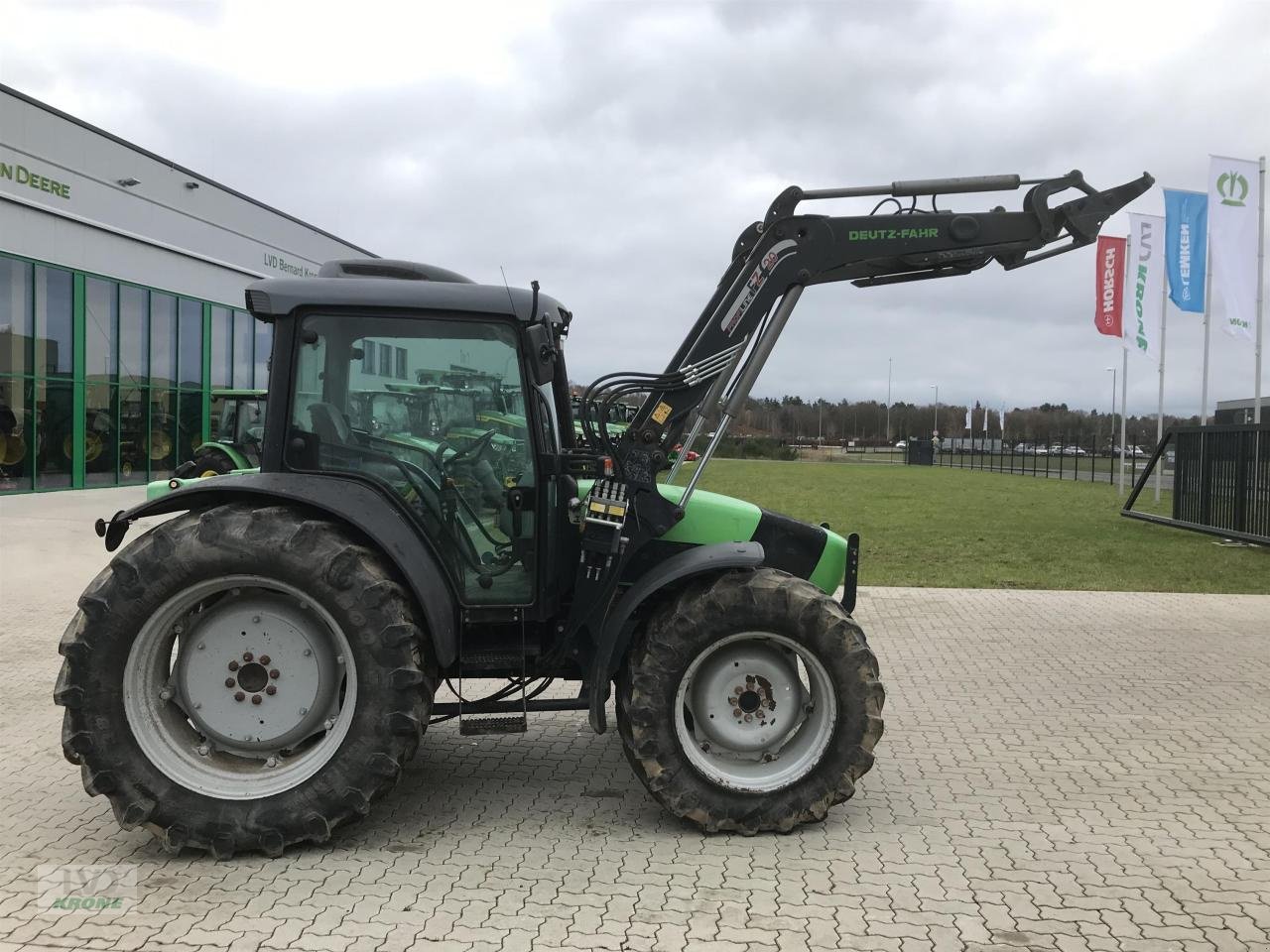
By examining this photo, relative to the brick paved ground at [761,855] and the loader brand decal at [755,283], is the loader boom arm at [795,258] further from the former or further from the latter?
the brick paved ground at [761,855]

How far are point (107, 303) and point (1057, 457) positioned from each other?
57.0 meters

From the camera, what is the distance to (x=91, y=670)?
401cm

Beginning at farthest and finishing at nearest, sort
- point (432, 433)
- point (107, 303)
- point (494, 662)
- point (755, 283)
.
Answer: point (107, 303)
point (755, 283)
point (494, 662)
point (432, 433)

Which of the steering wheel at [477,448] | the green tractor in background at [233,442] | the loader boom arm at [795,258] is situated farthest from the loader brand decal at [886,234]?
the green tractor in background at [233,442]

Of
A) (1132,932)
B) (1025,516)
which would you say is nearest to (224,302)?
(1025,516)

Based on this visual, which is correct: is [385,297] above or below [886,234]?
below

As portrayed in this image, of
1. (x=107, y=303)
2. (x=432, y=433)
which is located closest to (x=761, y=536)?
(x=432, y=433)

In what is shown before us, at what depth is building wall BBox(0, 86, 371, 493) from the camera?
66.4ft

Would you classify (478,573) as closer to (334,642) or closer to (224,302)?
(334,642)

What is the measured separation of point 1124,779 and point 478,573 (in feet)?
11.5

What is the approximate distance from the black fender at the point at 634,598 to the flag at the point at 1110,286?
940 inches

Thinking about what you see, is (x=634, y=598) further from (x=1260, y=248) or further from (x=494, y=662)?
(x=1260, y=248)

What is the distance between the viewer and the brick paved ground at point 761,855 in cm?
351

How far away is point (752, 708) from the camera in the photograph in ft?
14.7
